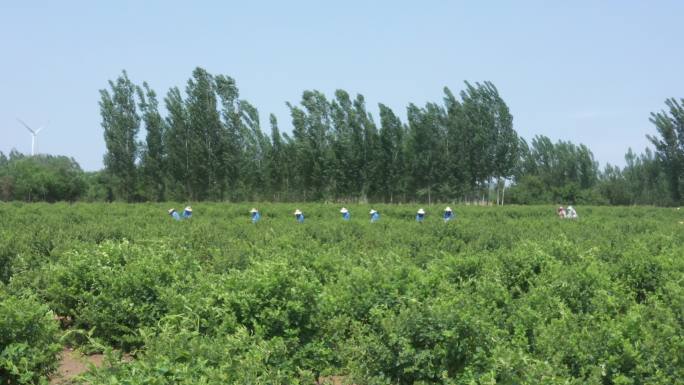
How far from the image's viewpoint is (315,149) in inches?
Answer: 1955

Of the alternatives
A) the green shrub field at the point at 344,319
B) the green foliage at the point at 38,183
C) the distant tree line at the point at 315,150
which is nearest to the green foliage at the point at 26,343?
the green shrub field at the point at 344,319

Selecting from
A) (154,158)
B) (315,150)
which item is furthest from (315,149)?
(154,158)

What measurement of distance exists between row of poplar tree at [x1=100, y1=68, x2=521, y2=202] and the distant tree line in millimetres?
78

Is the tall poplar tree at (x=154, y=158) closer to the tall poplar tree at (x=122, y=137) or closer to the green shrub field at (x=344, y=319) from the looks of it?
the tall poplar tree at (x=122, y=137)

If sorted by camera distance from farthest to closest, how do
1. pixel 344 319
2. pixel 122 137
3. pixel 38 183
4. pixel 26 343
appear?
pixel 38 183
pixel 122 137
pixel 344 319
pixel 26 343

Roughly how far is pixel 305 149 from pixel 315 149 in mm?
845

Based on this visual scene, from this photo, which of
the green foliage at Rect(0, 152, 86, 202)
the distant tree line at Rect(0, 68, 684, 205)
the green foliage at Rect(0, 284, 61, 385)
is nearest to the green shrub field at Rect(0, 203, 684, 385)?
the green foliage at Rect(0, 284, 61, 385)

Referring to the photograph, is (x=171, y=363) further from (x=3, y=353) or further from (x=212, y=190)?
(x=212, y=190)

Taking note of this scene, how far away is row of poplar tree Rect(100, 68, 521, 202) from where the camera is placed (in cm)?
4806

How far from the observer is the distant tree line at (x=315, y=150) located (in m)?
48.1

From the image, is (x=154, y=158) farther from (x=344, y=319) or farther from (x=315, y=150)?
(x=344, y=319)

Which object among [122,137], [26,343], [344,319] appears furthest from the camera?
[122,137]

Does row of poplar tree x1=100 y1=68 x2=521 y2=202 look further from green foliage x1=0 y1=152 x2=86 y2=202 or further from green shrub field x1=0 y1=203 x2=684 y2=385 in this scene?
green shrub field x1=0 y1=203 x2=684 y2=385

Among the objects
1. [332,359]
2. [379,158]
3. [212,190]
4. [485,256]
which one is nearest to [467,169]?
[379,158]
